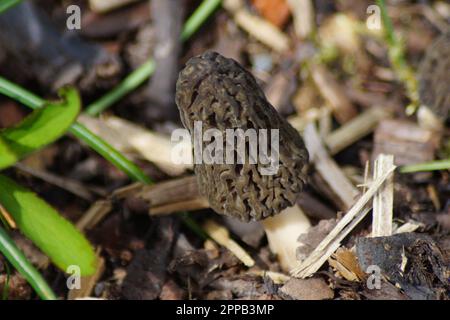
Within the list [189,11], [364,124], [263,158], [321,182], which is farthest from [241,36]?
[263,158]

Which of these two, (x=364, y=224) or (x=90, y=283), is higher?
(x=364, y=224)

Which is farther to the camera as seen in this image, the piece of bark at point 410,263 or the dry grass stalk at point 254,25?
the dry grass stalk at point 254,25

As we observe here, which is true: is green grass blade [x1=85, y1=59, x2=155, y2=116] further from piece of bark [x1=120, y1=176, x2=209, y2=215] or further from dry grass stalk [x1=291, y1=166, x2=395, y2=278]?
dry grass stalk [x1=291, y1=166, x2=395, y2=278]

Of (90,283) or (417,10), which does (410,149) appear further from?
(90,283)

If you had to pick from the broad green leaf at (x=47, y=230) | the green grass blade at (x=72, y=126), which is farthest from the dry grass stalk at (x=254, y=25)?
the broad green leaf at (x=47, y=230)

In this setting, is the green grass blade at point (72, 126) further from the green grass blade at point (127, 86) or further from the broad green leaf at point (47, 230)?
the green grass blade at point (127, 86)

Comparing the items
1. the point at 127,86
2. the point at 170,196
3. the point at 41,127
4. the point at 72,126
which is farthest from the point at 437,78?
the point at 41,127
